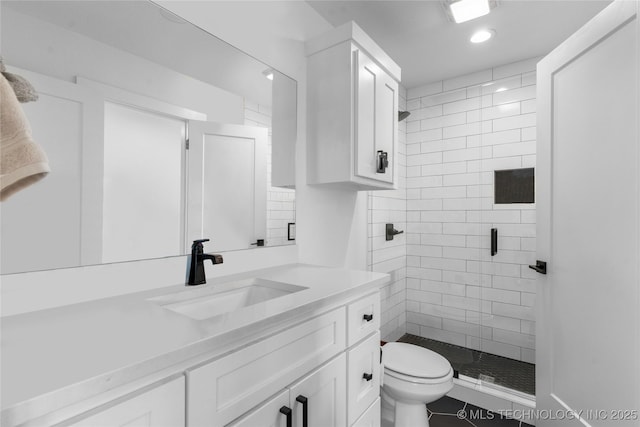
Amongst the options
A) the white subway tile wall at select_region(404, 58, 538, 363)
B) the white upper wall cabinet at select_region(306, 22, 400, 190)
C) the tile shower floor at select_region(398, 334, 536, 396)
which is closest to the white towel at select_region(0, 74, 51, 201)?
the white upper wall cabinet at select_region(306, 22, 400, 190)

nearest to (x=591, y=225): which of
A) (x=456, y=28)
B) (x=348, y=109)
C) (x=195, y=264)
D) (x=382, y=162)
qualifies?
(x=382, y=162)

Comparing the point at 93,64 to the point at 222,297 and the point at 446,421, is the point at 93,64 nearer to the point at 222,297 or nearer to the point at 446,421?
the point at 222,297

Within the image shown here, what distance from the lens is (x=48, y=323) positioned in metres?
0.72

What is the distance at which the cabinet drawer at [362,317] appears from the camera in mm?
1086

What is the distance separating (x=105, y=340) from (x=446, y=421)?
207cm

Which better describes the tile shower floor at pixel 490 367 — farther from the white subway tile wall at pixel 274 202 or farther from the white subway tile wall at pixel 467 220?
the white subway tile wall at pixel 274 202

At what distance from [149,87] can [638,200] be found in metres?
1.77

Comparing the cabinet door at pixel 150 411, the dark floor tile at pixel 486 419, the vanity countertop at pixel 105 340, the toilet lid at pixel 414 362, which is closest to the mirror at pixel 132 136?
the vanity countertop at pixel 105 340

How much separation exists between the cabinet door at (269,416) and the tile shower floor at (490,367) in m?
1.93

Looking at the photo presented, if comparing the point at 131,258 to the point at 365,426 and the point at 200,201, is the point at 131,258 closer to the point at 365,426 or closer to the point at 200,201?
the point at 200,201

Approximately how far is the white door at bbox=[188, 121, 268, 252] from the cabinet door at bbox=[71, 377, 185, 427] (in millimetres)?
697

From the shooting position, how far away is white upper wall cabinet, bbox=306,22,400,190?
150cm

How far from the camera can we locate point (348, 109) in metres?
1.49

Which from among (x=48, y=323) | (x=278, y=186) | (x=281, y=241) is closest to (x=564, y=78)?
(x=278, y=186)
